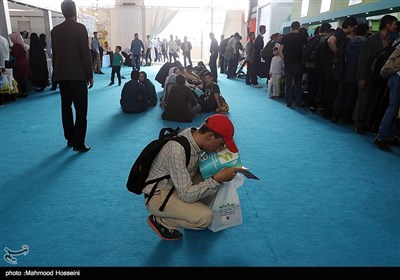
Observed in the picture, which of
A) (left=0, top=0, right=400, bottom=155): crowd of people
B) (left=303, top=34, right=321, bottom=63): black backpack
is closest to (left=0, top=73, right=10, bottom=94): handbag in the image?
(left=0, top=0, right=400, bottom=155): crowd of people

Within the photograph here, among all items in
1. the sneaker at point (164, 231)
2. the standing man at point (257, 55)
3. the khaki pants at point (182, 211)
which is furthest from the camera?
the standing man at point (257, 55)

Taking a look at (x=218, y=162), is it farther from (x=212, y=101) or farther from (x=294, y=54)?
(x=294, y=54)

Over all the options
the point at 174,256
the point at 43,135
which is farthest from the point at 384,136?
the point at 43,135

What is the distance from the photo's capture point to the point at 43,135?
4148 mm

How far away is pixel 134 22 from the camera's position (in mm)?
16328

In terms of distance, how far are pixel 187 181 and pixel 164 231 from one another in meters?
0.44

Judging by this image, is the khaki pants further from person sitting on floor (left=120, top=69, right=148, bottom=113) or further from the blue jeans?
person sitting on floor (left=120, top=69, right=148, bottom=113)

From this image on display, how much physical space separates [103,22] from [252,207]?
16224 mm

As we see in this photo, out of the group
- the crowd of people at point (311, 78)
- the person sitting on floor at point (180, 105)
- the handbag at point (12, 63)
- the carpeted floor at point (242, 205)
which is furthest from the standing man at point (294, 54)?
the handbag at point (12, 63)

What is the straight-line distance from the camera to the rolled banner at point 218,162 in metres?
1.77

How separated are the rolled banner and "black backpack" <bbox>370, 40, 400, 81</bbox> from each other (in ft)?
9.46

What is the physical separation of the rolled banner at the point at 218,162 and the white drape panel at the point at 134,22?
15.8m

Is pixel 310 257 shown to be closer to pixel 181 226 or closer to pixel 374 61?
pixel 181 226

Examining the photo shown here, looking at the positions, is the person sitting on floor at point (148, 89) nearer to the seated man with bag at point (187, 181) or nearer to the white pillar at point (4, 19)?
the white pillar at point (4, 19)
